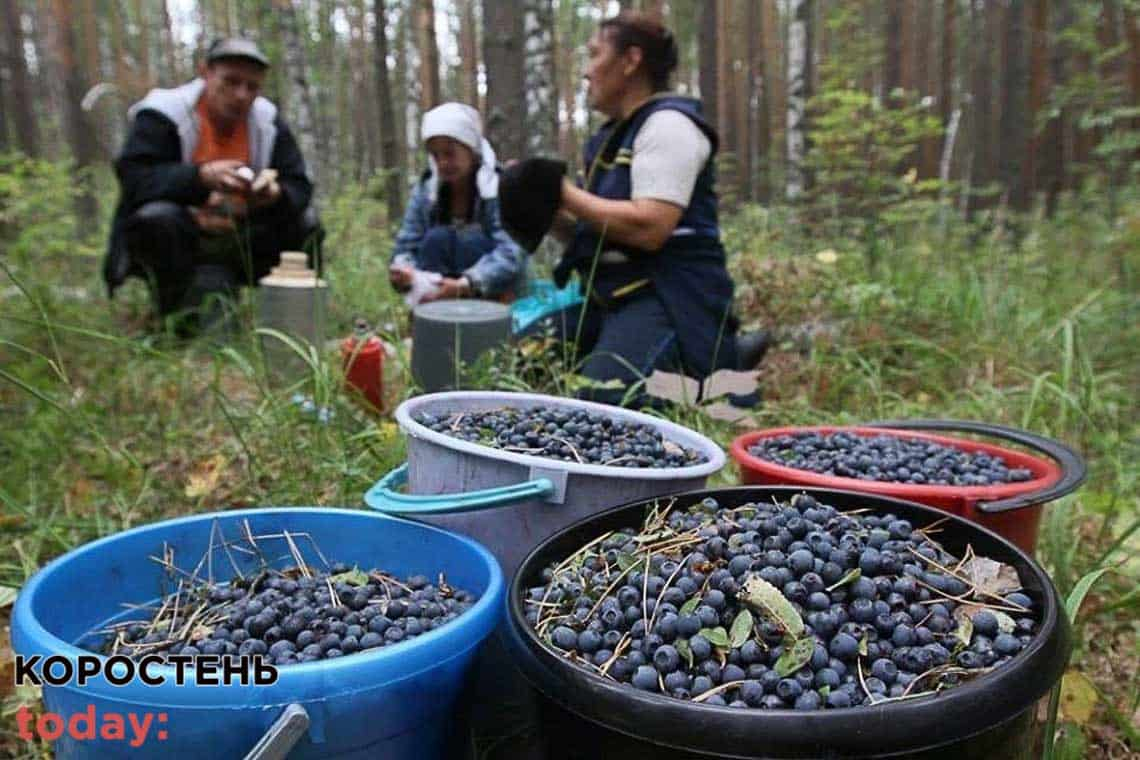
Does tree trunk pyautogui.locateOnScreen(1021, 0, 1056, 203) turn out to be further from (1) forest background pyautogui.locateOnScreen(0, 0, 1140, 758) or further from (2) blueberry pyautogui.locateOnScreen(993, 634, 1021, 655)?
(2) blueberry pyautogui.locateOnScreen(993, 634, 1021, 655)

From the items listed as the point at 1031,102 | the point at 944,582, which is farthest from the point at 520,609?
the point at 1031,102

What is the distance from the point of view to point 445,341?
262cm

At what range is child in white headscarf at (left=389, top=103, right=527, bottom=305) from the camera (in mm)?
3465

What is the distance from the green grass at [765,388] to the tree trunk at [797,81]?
282cm

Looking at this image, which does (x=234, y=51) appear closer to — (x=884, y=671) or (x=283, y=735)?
(x=283, y=735)

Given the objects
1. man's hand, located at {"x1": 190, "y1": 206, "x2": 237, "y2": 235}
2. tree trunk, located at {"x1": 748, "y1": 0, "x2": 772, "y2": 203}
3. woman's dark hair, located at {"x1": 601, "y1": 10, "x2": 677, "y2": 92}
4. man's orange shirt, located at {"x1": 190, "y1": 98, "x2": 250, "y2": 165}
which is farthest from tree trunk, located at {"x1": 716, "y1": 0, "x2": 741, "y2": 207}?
woman's dark hair, located at {"x1": 601, "y1": 10, "x2": 677, "y2": 92}

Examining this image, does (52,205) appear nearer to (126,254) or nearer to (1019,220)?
(126,254)

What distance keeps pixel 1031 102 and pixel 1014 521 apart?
28.7 feet

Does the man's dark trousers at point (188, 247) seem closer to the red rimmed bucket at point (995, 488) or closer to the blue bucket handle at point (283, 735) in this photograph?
the red rimmed bucket at point (995, 488)

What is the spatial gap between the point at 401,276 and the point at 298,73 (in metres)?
5.83

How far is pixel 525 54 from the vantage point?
4.14 meters

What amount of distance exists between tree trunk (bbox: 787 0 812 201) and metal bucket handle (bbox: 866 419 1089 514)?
6.31 metres

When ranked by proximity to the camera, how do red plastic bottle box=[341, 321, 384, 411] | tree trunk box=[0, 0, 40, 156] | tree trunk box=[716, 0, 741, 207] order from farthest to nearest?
tree trunk box=[716, 0, 741, 207] < tree trunk box=[0, 0, 40, 156] < red plastic bottle box=[341, 321, 384, 411]

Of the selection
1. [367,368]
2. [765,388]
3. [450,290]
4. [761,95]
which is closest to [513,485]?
[367,368]
